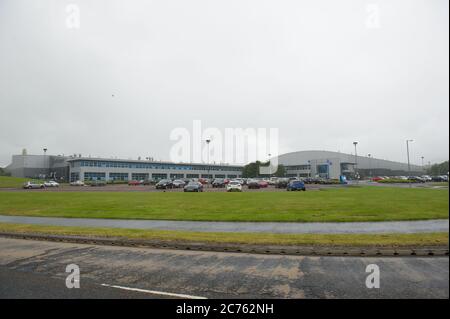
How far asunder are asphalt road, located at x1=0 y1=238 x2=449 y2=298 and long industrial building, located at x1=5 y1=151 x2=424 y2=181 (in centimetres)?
8695

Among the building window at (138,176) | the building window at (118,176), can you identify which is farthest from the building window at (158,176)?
the building window at (118,176)

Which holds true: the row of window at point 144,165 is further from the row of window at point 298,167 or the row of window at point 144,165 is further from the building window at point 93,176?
the row of window at point 298,167

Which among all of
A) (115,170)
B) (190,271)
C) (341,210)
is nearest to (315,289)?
(190,271)

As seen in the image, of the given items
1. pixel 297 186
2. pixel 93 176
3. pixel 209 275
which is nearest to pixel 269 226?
pixel 209 275

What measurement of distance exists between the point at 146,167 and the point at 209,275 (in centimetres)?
10352

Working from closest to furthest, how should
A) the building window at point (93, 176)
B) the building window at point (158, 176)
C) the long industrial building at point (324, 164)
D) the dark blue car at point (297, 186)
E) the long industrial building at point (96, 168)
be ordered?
the dark blue car at point (297, 186), the building window at point (93, 176), the long industrial building at point (96, 168), the long industrial building at point (324, 164), the building window at point (158, 176)

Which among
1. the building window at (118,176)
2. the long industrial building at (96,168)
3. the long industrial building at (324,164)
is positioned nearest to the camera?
the long industrial building at (96,168)

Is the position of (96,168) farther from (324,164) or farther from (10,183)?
(324,164)

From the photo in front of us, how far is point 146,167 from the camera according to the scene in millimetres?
105000

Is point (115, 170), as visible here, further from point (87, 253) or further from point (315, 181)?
point (87, 253)

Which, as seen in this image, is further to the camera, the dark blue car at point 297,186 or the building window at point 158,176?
the building window at point 158,176

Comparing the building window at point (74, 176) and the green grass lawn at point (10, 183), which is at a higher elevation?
the building window at point (74, 176)

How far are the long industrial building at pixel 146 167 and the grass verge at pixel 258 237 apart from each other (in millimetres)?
83843

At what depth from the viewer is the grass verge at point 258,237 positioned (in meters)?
8.48
